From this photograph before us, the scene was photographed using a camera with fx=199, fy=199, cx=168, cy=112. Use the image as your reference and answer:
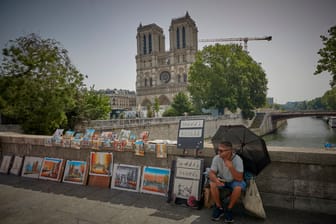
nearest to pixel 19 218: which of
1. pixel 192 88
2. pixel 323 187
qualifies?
pixel 323 187

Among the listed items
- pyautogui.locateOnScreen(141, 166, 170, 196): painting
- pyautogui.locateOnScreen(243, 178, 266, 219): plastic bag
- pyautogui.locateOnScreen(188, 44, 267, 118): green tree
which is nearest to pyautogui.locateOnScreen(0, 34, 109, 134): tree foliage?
pyautogui.locateOnScreen(141, 166, 170, 196): painting

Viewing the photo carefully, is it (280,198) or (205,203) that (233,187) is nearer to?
(205,203)

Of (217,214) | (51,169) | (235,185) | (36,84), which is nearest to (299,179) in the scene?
(235,185)

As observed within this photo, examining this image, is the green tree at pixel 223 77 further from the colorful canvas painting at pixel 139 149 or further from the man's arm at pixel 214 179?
the man's arm at pixel 214 179

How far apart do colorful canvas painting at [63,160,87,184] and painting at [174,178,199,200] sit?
258 cm

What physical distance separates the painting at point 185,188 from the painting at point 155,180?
34 centimetres

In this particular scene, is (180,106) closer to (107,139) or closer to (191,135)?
(107,139)

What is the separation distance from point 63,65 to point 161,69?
218 feet

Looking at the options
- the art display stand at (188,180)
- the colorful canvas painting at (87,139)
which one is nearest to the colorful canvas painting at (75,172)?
the colorful canvas painting at (87,139)

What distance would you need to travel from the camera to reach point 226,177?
3453 millimetres

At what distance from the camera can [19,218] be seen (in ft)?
11.6

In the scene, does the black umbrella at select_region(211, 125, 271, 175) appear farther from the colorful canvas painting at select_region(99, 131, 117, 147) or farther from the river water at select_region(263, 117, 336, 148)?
the river water at select_region(263, 117, 336, 148)

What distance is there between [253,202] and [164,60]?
78057 mm

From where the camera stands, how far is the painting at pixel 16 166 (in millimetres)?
5988
